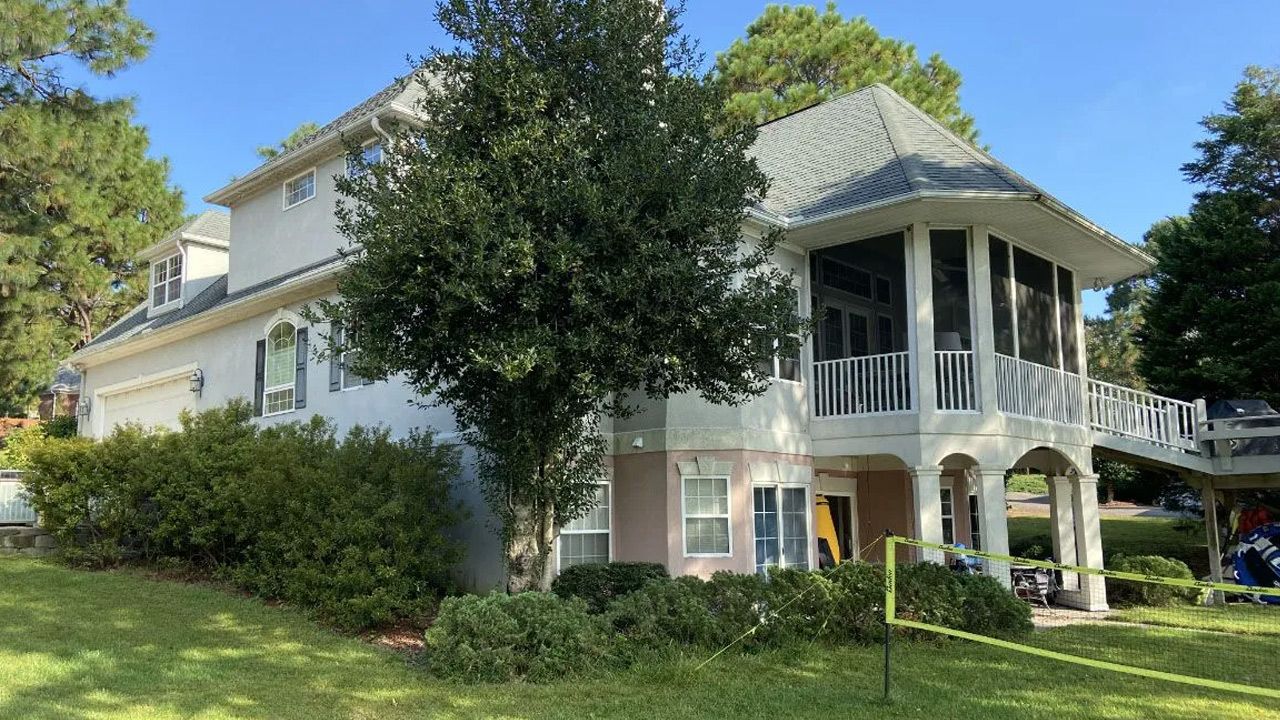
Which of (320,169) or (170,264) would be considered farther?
(170,264)

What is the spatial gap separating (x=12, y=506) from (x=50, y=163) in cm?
690

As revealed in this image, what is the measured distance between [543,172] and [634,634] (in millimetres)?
4591

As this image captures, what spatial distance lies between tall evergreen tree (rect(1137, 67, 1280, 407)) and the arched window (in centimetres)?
1907

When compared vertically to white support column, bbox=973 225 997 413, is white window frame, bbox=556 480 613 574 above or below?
below

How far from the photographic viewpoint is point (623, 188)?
29.6 ft

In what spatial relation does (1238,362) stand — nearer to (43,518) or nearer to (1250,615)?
(1250,615)

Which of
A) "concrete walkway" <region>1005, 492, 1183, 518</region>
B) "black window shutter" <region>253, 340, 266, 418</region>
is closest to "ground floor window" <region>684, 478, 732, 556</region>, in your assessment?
"black window shutter" <region>253, 340, 266, 418</region>

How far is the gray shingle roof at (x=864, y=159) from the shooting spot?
13.1 metres

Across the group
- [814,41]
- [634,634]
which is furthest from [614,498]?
[814,41]

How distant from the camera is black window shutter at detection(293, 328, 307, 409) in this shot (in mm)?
15484

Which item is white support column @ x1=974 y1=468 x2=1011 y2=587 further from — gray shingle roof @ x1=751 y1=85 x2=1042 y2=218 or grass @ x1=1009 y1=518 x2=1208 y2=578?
grass @ x1=1009 y1=518 x2=1208 y2=578

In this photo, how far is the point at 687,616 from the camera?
932cm

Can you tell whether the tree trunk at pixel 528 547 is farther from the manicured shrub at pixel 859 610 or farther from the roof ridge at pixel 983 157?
the roof ridge at pixel 983 157

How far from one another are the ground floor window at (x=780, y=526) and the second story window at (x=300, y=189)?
30.1 feet
